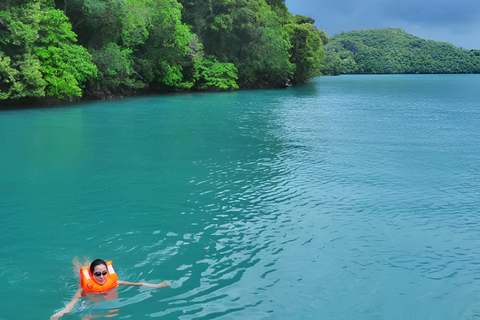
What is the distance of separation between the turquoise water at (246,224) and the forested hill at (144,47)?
1129 cm

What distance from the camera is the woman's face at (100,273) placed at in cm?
744

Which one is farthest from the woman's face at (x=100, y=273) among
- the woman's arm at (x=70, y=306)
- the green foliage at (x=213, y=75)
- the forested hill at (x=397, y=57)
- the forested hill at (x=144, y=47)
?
the forested hill at (x=397, y=57)

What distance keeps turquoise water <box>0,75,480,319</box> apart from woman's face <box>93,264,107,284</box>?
0.38 meters

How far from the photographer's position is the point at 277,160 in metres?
17.6

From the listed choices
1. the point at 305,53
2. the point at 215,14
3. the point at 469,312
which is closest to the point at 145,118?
the point at 469,312

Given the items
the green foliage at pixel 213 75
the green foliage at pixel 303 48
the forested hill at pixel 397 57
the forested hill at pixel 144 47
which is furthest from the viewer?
the forested hill at pixel 397 57

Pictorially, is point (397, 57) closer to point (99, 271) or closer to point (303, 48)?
point (303, 48)

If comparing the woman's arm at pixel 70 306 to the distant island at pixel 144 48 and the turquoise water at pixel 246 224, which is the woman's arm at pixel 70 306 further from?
the distant island at pixel 144 48

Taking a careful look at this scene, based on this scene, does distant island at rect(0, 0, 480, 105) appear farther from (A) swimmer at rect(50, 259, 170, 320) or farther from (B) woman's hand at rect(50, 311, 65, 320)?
(B) woman's hand at rect(50, 311, 65, 320)

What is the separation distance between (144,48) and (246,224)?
3803 cm

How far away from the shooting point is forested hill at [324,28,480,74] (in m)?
152

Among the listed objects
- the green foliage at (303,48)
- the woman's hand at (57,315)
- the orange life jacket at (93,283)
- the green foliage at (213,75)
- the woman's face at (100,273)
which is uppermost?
the green foliage at (303,48)

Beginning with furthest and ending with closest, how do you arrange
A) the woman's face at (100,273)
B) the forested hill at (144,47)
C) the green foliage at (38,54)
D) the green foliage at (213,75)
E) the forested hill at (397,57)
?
the forested hill at (397,57) → the green foliage at (213,75) → the forested hill at (144,47) → the green foliage at (38,54) → the woman's face at (100,273)

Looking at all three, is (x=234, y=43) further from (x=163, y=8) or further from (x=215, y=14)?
(x=163, y=8)
